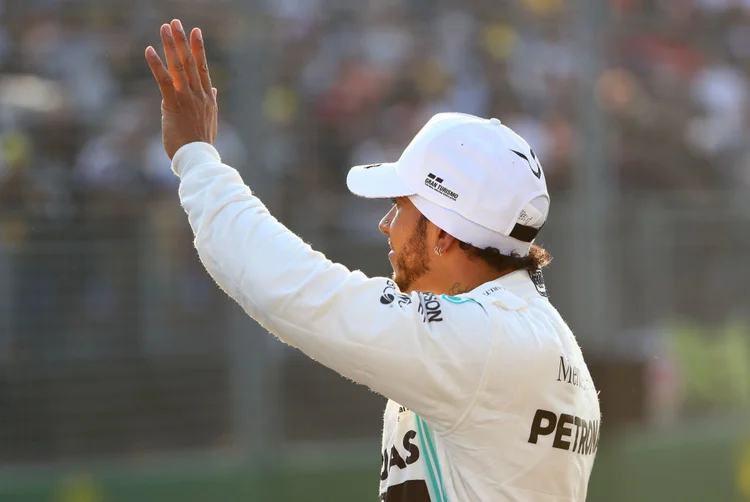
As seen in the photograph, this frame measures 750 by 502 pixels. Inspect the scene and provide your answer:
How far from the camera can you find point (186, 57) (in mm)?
2590

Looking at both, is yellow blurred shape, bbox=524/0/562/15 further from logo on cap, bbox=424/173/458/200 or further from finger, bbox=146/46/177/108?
finger, bbox=146/46/177/108

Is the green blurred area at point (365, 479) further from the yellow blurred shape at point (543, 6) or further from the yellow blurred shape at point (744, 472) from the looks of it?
the yellow blurred shape at point (543, 6)

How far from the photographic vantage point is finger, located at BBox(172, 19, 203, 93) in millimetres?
2568

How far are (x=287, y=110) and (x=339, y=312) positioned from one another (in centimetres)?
480

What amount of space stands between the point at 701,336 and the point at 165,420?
3.61m

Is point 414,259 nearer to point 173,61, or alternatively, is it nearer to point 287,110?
point 173,61

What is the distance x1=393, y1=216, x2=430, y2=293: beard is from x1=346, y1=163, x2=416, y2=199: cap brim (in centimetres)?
9

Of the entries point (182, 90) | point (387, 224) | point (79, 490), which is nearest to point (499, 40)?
point (79, 490)

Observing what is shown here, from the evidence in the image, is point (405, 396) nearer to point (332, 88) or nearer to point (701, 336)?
point (332, 88)

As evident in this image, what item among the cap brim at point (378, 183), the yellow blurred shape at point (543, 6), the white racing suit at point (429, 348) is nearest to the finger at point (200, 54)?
the white racing suit at point (429, 348)

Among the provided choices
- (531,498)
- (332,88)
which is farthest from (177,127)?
(332,88)

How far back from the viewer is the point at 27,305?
651cm

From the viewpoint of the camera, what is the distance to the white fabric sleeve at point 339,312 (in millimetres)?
2344

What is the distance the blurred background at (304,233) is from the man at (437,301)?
3.95 m
